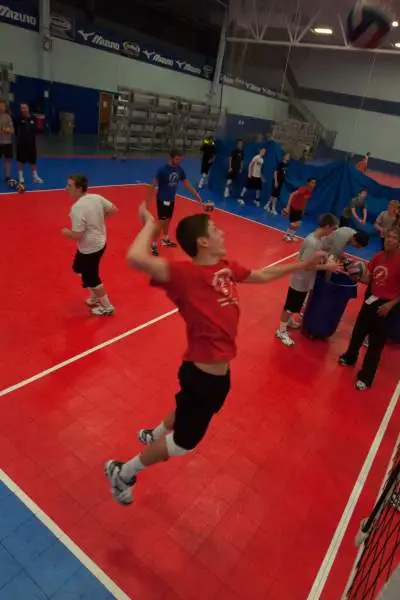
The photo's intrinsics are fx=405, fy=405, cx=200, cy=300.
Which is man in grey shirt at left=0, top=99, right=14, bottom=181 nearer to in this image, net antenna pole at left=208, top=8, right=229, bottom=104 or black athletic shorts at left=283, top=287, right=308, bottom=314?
black athletic shorts at left=283, top=287, right=308, bottom=314

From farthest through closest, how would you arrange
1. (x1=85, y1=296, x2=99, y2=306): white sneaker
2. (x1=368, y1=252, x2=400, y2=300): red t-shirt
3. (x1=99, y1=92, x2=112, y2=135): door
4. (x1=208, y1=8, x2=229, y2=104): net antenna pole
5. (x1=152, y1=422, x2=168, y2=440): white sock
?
(x1=208, y1=8, x2=229, y2=104): net antenna pole, (x1=99, y1=92, x2=112, y2=135): door, (x1=85, y1=296, x2=99, y2=306): white sneaker, (x1=368, y1=252, x2=400, y2=300): red t-shirt, (x1=152, y1=422, x2=168, y2=440): white sock

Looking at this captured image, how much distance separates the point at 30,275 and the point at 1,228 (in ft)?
7.00

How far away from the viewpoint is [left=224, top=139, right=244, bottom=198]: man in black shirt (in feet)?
46.1

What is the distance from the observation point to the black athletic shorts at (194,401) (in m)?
2.69

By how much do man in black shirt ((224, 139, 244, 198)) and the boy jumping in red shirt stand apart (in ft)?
39.6

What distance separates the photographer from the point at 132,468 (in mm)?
3055

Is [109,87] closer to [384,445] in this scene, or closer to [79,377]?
[79,377]

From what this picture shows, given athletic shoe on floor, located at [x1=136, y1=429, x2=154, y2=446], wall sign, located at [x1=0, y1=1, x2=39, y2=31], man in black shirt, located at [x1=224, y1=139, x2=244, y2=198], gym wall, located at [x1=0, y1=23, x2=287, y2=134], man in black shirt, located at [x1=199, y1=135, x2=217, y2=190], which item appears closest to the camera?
athletic shoe on floor, located at [x1=136, y1=429, x2=154, y2=446]

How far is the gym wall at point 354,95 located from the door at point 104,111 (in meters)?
14.3

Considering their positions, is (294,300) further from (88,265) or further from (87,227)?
(87,227)

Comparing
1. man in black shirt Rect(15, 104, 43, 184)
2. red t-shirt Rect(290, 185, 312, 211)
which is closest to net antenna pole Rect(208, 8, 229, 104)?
man in black shirt Rect(15, 104, 43, 184)

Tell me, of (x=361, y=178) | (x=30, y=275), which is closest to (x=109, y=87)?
(x=361, y=178)

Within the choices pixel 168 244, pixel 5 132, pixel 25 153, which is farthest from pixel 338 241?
pixel 5 132

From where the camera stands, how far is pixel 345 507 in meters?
3.67
